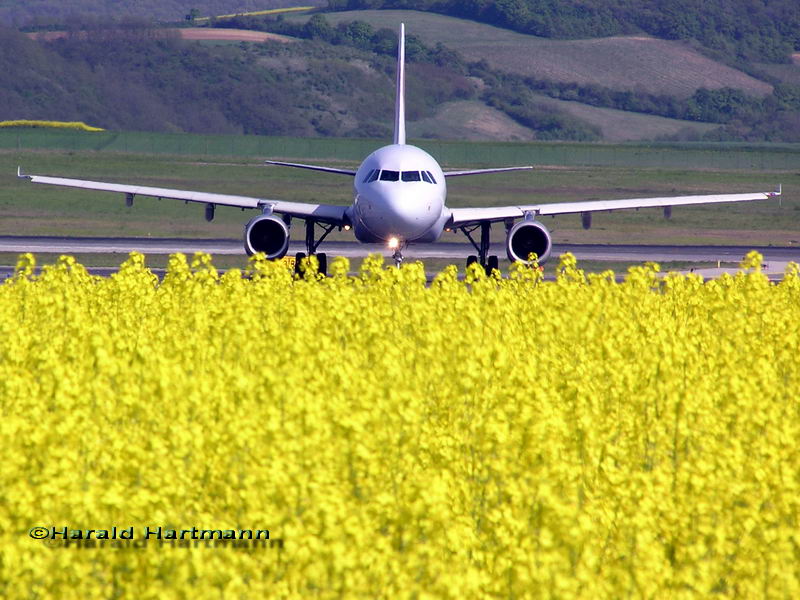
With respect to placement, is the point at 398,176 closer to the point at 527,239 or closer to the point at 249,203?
the point at 527,239

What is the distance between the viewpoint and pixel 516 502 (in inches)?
366

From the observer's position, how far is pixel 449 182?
9456 cm

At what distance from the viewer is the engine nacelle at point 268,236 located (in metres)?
34.2

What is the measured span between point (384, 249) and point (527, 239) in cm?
1883

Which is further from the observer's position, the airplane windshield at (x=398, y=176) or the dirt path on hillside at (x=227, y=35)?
the dirt path on hillside at (x=227, y=35)

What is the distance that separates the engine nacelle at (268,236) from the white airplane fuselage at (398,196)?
6.69ft

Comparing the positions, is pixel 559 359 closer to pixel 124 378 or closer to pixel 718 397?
pixel 718 397

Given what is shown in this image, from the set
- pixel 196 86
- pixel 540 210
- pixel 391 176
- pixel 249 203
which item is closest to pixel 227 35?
pixel 196 86

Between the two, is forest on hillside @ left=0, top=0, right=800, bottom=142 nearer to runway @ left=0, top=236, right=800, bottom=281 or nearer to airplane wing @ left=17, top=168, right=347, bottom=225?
runway @ left=0, top=236, right=800, bottom=281

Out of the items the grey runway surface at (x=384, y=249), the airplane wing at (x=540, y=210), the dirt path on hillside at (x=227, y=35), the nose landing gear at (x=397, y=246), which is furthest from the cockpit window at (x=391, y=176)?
the dirt path on hillside at (x=227, y=35)

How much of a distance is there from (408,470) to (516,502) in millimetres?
1137

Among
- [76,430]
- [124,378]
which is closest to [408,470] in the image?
[76,430]

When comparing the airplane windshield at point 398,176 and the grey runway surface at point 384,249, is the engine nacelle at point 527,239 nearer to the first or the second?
the airplane windshield at point 398,176

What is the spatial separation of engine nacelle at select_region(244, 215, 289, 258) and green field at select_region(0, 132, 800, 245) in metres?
26.1
